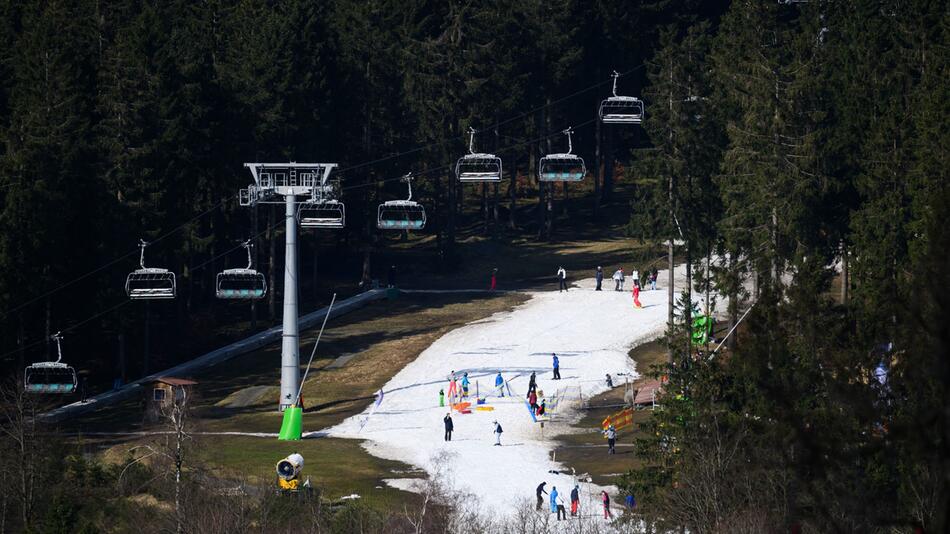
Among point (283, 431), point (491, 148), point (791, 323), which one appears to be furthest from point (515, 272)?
point (791, 323)

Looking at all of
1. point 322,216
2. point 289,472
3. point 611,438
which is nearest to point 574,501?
point 611,438

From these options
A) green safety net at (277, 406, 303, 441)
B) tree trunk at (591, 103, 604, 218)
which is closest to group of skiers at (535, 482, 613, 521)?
green safety net at (277, 406, 303, 441)

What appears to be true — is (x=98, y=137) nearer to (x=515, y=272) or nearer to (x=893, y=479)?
(x=515, y=272)

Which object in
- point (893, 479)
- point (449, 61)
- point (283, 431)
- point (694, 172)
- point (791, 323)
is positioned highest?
point (449, 61)

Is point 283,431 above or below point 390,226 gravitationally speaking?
below

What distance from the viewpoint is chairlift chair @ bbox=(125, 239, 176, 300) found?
57.3m

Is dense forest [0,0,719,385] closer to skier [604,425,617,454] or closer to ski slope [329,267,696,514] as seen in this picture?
ski slope [329,267,696,514]

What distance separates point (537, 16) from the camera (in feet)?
298

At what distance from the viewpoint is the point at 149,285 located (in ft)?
192

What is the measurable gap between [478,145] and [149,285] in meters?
30.2

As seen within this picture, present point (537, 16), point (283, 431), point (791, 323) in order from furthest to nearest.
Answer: point (537, 16)
point (283, 431)
point (791, 323)

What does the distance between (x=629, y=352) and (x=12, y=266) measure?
26899 mm

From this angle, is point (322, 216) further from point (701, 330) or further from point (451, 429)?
point (701, 330)

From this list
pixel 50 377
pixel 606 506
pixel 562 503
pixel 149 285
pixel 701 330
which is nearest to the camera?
pixel 606 506
